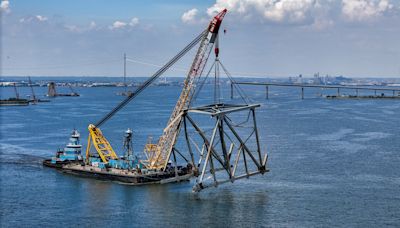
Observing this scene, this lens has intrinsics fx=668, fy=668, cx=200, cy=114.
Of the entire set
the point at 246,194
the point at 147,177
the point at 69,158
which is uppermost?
the point at 69,158

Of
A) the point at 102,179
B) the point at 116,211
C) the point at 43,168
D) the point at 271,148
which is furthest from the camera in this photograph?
the point at 271,148

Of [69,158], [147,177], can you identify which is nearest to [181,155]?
[147,177]

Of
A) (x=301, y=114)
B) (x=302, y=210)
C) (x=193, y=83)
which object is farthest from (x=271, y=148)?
(x=301, y=114)

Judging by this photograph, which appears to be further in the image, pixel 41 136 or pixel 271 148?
pixel 41 136

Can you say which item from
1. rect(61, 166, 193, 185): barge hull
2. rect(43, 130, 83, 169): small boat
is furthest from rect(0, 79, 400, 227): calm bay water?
rect(43, 130, 83, 169): small boat

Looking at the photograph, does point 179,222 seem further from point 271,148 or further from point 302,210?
point 271,148

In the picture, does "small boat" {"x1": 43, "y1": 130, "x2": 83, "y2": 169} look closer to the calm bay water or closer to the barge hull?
the calm bay water

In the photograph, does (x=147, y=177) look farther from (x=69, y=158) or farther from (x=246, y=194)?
(x=69, y=158)

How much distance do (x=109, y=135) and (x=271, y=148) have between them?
23.4 m

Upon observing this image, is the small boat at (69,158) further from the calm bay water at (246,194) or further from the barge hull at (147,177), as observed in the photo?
the barge hull at (147,177)

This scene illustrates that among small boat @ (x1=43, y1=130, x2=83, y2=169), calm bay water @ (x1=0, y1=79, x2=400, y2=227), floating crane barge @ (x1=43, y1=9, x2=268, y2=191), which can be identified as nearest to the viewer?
calm bay water @ (x1=0, y1=79, x2=400, y2=227)

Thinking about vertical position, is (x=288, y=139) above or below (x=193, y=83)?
below

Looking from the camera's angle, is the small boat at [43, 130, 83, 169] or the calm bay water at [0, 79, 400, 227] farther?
the small boat at [43, 130, 83, 169]

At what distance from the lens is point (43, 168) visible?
5588 centimetres
